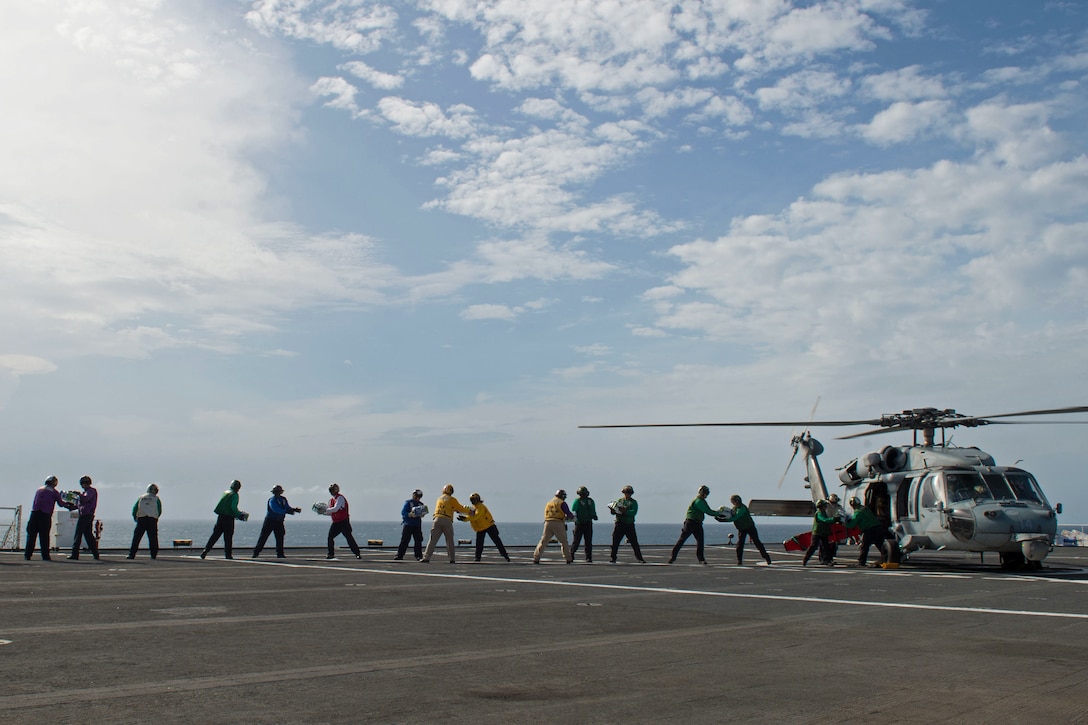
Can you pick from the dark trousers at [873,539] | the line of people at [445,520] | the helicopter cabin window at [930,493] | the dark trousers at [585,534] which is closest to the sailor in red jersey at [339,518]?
the line of people at [445,520]

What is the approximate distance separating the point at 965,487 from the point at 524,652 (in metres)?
17.5

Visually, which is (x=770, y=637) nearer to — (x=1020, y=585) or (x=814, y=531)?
(x=1020, y=585)

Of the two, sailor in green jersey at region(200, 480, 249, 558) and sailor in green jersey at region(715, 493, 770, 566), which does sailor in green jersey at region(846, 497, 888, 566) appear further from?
sailor in green jersey at region(200, 480, 249, 558)

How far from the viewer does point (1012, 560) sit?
2197 centimetres

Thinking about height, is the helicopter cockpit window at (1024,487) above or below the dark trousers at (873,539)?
above

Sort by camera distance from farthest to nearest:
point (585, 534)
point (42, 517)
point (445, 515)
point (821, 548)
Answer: point (821, 548), point (585, 534), point (445, 515), point (42, 517)

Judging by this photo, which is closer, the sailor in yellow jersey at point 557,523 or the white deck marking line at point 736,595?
the white deck marking line at point 736,595

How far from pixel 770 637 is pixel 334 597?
20.4 feet

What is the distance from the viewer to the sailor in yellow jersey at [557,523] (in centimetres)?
2211

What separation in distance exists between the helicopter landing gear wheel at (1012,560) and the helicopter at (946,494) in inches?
1.0

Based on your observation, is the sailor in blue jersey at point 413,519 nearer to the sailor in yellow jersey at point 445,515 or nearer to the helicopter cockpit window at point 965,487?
the sailor in yellow jersey at point 445,515

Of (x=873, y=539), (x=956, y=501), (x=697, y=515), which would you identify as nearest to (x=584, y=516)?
(x=697, y=515)

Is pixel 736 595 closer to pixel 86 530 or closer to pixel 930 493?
pixel 930 493

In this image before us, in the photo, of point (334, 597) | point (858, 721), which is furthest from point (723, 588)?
point (858, 721)
